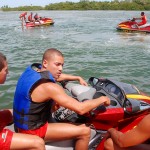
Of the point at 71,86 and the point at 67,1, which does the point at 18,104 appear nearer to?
the point at 71,86

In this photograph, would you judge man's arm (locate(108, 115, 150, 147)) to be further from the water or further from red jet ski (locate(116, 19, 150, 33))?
red jet ski (locate(116, 19, 150, 33))

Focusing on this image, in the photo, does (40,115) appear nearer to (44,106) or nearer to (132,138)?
(44,106)

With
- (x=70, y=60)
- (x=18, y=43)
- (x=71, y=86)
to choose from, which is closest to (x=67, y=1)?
(x=18, y=43)

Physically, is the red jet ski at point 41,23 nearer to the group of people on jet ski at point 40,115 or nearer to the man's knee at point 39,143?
the group of people on jet ski at point 40,115

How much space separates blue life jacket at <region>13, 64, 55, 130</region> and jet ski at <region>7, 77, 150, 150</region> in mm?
263

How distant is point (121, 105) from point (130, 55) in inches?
332

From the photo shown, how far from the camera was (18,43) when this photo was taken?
49.3 ft

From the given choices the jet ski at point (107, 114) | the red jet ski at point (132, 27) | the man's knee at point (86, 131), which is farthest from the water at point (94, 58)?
the man's knee at point (86, 131)

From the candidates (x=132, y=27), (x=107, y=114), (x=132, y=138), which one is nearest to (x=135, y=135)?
(x=132, y=138)

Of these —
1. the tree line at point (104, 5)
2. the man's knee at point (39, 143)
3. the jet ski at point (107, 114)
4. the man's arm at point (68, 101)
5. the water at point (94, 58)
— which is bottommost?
the water at point (94, 58)

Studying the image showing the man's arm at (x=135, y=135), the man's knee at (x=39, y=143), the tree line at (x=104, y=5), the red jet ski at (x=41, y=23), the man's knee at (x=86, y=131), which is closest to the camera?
the man's arm at (x=135, y=135)

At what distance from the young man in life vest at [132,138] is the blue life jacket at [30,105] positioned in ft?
2.11

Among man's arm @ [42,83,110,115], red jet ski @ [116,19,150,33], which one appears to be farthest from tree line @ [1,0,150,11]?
man's arm @ [42,83,110,115]

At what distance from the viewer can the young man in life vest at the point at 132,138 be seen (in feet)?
6.99
